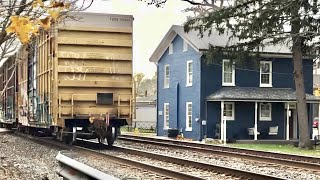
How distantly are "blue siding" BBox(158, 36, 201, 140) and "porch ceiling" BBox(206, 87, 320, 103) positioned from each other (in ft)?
5.53

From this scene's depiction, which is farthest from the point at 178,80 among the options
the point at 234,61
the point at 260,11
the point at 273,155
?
the point at 273,155

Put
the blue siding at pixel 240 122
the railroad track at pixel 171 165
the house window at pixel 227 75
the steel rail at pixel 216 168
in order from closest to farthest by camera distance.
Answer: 1. the steel rail at pixel 216 168
2. the railroad track at pixel 171 165
3. the blue siding at pixel 240 122
4. the house window at pixel 227 75

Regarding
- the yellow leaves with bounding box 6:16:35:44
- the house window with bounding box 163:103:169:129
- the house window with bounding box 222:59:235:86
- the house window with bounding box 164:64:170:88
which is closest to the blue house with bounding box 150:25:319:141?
the house window with bounding box 222:59:235:86

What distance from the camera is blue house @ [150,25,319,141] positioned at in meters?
33.2

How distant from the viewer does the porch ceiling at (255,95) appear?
32.3m

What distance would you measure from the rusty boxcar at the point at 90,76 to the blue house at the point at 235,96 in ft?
44.5

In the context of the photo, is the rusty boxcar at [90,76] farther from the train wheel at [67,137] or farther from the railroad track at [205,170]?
→ the railroad track at [205,170]

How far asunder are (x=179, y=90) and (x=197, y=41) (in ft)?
13.7

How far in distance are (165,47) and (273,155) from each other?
20638 millimetres

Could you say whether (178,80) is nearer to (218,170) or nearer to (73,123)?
(73,123)

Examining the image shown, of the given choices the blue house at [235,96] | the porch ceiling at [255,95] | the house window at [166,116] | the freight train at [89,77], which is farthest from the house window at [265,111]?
the freight train at [89,77]

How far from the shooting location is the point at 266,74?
34938mm

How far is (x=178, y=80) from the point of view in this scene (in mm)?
37031

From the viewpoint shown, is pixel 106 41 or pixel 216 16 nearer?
pixel 106 41
